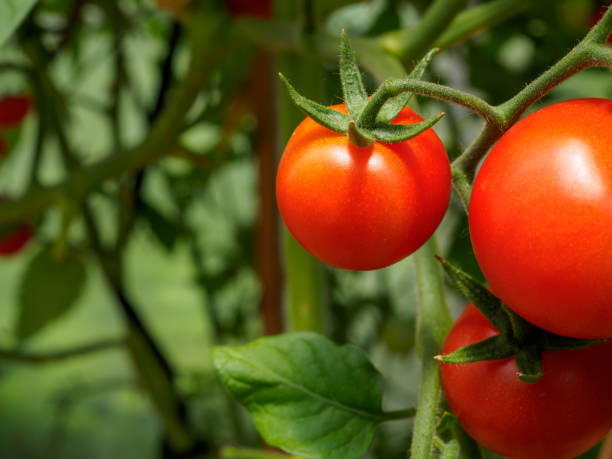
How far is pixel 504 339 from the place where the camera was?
0.68 ft

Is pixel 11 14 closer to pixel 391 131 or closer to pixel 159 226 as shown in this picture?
pixel 391 131

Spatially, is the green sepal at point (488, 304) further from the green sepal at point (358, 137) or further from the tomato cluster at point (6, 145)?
the tomato cluster at point (6, 145)

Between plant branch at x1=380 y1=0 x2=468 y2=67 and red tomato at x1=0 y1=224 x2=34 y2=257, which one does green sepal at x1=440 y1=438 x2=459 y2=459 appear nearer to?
plant branch at x1=380 y1=0 x2=468 y2=67

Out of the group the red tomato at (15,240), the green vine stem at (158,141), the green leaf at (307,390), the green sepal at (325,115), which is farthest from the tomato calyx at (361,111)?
the red tomato at (15,240)

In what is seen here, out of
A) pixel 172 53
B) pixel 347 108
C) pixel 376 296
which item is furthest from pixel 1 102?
pixel 347 108

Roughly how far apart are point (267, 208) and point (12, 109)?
12.0 inches

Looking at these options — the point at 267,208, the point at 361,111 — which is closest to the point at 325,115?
the point at 361,111

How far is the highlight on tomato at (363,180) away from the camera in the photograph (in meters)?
0.19

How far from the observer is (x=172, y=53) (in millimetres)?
631

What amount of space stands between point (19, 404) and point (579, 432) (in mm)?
1107

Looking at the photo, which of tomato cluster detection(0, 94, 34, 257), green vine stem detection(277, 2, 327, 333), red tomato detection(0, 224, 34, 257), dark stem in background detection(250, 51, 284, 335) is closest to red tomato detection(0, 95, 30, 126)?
tomato cluster detection(0, 94, 34, 257)

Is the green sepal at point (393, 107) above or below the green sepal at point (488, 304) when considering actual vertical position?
above

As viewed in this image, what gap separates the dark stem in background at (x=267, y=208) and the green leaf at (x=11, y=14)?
0.36 meters

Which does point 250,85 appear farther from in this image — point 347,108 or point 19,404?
point 19,404
